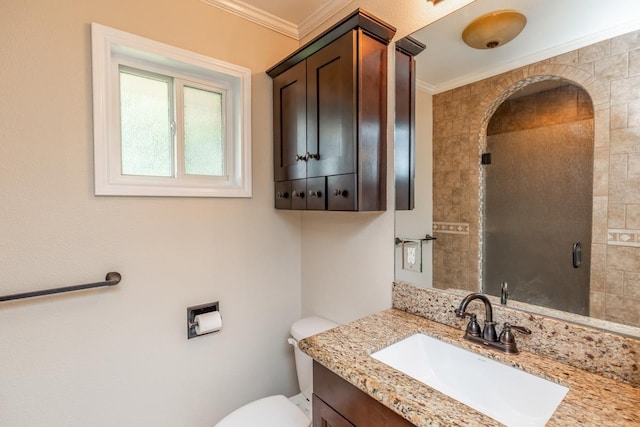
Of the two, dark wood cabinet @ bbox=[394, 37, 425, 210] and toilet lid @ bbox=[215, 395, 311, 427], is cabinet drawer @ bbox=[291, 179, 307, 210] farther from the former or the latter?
toilet lid @ bbox=[215, 395, 311, 427]

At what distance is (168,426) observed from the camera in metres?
1.38

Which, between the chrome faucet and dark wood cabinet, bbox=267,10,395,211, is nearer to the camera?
the chrome faucet

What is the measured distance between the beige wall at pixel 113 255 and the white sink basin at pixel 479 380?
93cm

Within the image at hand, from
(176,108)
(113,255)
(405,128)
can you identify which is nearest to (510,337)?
(405,128)

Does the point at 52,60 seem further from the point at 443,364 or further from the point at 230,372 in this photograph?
the point at 443,364

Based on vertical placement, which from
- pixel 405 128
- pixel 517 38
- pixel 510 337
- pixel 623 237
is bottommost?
pixel 510 337

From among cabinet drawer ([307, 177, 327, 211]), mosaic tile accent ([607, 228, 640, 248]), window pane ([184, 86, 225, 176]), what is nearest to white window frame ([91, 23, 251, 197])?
window pane ([184, 86, 225, 176])

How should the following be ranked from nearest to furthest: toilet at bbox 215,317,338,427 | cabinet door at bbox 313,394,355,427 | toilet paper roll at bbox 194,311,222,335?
cabinet door at bbox 313,394,355,427, toilet at bbox 215,317,338,427, toilet paper roll at bbox 194,311,222,335

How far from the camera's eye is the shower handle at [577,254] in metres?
0.86

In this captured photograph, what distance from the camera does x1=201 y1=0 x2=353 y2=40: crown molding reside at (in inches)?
58.8

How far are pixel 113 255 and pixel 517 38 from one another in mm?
1759

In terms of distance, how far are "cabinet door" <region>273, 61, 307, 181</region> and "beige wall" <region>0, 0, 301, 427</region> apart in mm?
82

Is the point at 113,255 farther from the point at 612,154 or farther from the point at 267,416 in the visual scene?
the point at 612,154

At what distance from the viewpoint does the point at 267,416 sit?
1.28 meters
